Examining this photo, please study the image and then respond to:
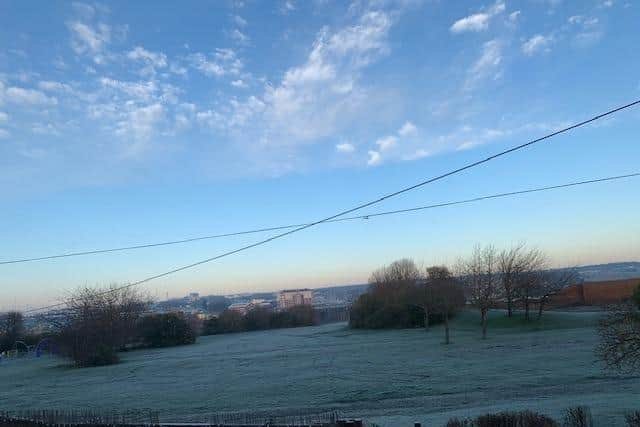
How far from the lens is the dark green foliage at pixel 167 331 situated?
235 feet

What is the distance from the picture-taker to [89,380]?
36281 millimetres

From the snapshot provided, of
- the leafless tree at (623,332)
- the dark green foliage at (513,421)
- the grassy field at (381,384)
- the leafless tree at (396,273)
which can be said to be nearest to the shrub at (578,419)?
the dark green foliage at (513,421)

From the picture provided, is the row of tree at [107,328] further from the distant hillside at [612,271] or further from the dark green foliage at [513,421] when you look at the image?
the distant hillside at [612,271]

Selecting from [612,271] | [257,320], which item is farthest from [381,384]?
[612,271]

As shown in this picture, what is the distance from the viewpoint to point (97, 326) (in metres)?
55.3

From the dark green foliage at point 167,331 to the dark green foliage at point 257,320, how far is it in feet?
71.1

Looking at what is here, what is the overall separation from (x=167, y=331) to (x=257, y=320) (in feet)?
84.5

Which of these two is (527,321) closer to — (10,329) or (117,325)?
(117,325)

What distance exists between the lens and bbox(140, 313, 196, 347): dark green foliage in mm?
71750

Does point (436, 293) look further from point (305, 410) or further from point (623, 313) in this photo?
point (623, 313)

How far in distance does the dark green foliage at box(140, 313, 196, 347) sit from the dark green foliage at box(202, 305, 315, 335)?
2167 cm

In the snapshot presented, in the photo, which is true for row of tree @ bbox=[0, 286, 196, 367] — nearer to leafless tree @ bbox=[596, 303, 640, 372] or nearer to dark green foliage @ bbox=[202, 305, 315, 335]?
dark green foliage @ bbox=[202, 305, 315, 335]

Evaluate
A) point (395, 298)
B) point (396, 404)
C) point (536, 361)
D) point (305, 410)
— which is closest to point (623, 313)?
point (396, 404)

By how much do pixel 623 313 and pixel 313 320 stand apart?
90.2 m
